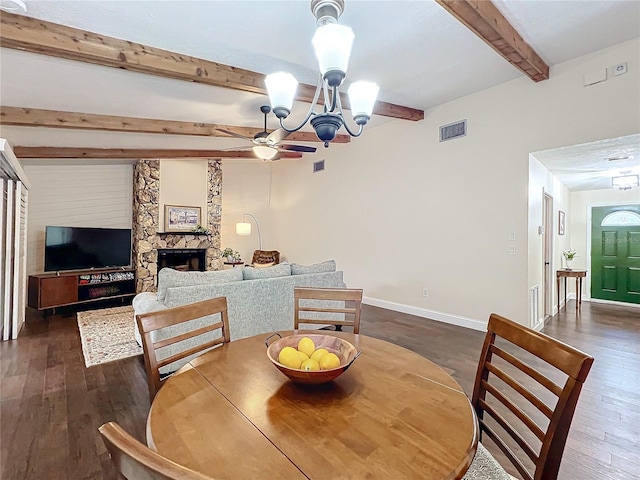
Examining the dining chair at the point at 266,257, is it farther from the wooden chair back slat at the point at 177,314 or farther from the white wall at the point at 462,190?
the wooden chair back slat at the point at 177,314

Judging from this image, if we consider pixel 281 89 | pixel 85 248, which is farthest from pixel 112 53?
pixel 85 248

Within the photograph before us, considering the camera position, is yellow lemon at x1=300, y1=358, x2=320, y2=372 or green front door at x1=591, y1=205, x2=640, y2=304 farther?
green front door at x1=591, y1=205, x2=640, y2=304

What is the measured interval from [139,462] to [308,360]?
660mm

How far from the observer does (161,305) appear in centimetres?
291

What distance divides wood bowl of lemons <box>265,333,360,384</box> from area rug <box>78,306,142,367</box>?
2.91 meters

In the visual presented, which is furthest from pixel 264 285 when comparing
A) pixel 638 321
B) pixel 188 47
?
pixel 638 321

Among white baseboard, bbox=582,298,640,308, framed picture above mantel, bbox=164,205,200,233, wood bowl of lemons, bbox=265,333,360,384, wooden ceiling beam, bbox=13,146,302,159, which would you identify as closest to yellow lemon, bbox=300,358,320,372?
wood bowl of lemons, bbox=265,333,360,384

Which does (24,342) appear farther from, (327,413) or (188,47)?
(327,413)

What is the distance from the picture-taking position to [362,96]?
2.39m

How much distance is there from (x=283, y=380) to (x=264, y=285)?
7.41ft

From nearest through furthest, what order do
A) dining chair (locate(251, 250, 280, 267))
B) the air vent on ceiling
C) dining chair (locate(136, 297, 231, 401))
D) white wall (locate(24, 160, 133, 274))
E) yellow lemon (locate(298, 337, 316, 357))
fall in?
yellow lemon (locate(298, 337, 316, 357)) → dining chair (locate(136, 297, 231, 401)) → the air vent on ceiling → white wall (locate(24, 160, 133, 274)) → dining chair (locate(251, 250, 280, 267))

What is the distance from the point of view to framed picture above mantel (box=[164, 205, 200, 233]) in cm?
677

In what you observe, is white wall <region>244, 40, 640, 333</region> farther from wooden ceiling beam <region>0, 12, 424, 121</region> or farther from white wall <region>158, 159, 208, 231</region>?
white wall <region>158, 159, 208, 231</region>

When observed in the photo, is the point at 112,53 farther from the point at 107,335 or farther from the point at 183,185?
the point at 183,185
